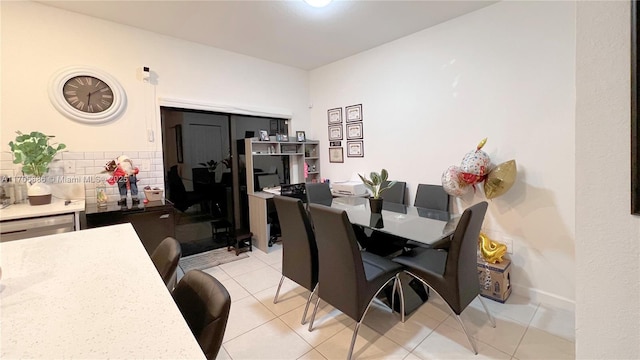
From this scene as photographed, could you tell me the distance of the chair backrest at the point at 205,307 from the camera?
893 mm

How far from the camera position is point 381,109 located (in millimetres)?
3545

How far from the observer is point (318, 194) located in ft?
10.6

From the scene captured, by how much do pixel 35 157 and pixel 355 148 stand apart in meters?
3.38

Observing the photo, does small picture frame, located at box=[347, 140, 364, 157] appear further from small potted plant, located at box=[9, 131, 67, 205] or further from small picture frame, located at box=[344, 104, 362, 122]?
small potted plant, located at box=[9, 131, 67, 205]

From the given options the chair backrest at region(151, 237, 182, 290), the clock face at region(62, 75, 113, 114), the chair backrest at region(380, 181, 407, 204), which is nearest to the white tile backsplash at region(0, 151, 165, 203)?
the clock face at region(62, 75, 113, 114)

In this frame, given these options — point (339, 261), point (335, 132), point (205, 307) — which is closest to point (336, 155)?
point (335, 132)

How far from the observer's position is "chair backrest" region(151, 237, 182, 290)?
1295 millimetres

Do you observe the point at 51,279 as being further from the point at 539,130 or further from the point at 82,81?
the point at 539,130

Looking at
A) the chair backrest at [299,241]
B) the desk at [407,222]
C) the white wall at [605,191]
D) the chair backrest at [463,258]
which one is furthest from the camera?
the chair backrest at [299,241]

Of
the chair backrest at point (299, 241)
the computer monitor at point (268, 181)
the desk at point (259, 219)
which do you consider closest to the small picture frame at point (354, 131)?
the computer monitor at point (268, 181)

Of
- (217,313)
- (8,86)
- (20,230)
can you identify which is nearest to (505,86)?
(217,313)

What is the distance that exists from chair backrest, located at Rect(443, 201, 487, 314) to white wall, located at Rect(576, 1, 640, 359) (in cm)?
82

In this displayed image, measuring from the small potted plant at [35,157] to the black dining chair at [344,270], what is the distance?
2409 mm

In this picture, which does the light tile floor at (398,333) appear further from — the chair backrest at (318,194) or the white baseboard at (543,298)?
the chair backrest at (318,194)
